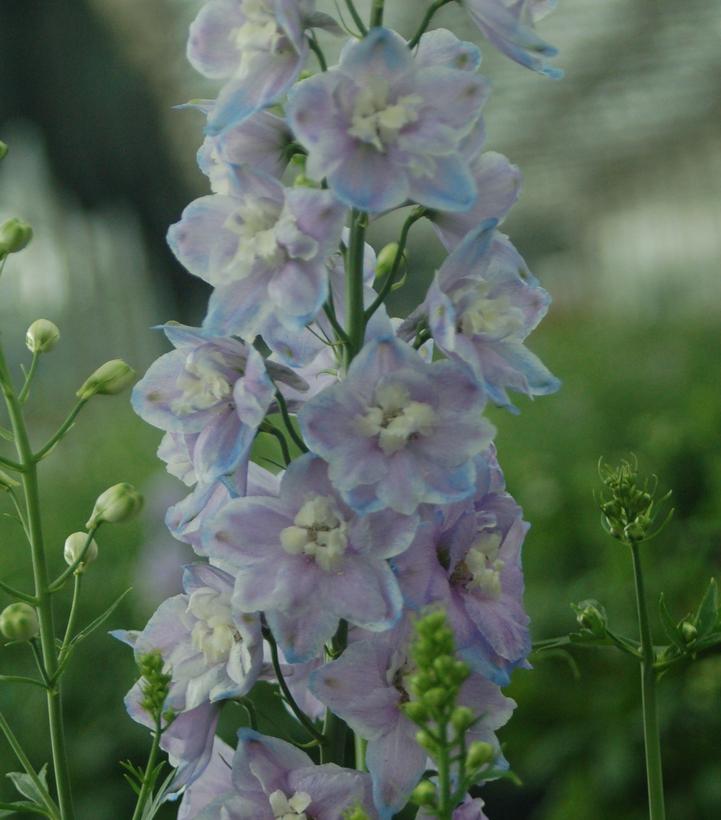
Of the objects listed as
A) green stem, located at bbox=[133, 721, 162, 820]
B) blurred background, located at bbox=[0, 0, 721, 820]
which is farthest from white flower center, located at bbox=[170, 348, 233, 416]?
blurred background, located at bbox=[0, 0, 721, 820]

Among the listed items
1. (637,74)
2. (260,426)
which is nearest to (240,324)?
(260,426)

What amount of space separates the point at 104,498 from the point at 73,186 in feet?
35.8

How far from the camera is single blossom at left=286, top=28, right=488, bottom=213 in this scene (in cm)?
77

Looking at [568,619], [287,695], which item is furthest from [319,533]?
[568,619]

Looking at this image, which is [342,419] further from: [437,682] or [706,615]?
[706,615]

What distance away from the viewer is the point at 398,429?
2.51 ft

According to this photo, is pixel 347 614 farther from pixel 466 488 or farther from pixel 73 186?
pixel 73 186

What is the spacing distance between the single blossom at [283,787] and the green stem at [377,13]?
47cm

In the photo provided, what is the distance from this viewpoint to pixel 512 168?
0.84 m

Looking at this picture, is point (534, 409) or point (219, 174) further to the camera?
point (534, 409)

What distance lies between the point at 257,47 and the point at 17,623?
42cm

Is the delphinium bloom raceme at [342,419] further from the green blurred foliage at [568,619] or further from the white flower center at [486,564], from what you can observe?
the green blurred foliage at [568,619]

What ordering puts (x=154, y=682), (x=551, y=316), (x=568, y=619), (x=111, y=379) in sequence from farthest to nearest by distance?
(x=551, y=316), (x=568, y=619), (x=111, y=379), (x=154, y=682)

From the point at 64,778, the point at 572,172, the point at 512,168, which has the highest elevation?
the point at 512,168
